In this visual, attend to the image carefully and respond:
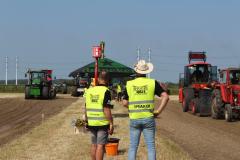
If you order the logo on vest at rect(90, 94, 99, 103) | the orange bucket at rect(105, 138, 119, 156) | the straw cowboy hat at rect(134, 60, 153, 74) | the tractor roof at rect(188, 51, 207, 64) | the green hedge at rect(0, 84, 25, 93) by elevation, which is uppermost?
the tractor roof at rect(188, 51, 207, 64)

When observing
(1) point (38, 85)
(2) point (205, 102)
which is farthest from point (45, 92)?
(2) point (205, 102)

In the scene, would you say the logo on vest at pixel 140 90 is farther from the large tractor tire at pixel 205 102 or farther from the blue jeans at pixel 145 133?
the large tractor tire at pixel 205 102

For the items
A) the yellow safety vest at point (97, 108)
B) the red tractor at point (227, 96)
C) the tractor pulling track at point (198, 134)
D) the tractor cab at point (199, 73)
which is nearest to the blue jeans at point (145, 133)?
the yellow safety vest at point (97, 108)

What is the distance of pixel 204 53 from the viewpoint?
95.8 ft

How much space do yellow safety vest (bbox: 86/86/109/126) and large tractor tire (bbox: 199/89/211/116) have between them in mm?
15775

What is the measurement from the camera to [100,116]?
8711 millimetres

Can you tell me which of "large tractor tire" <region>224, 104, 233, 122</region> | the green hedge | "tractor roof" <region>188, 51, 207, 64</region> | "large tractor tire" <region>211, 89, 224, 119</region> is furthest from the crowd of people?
the green hedge

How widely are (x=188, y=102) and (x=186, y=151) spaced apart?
544 inches

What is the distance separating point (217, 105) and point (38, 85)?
22909 millimetres

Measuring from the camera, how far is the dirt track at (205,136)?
40.6 feet

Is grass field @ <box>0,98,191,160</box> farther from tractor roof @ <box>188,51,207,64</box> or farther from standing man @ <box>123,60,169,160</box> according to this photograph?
tractor roof @ <box>188,51,207,64</box>

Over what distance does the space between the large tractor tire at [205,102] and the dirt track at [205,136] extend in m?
1.55

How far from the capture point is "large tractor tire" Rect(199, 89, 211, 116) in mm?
24031

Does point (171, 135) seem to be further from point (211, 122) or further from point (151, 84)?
point (151, 84)
